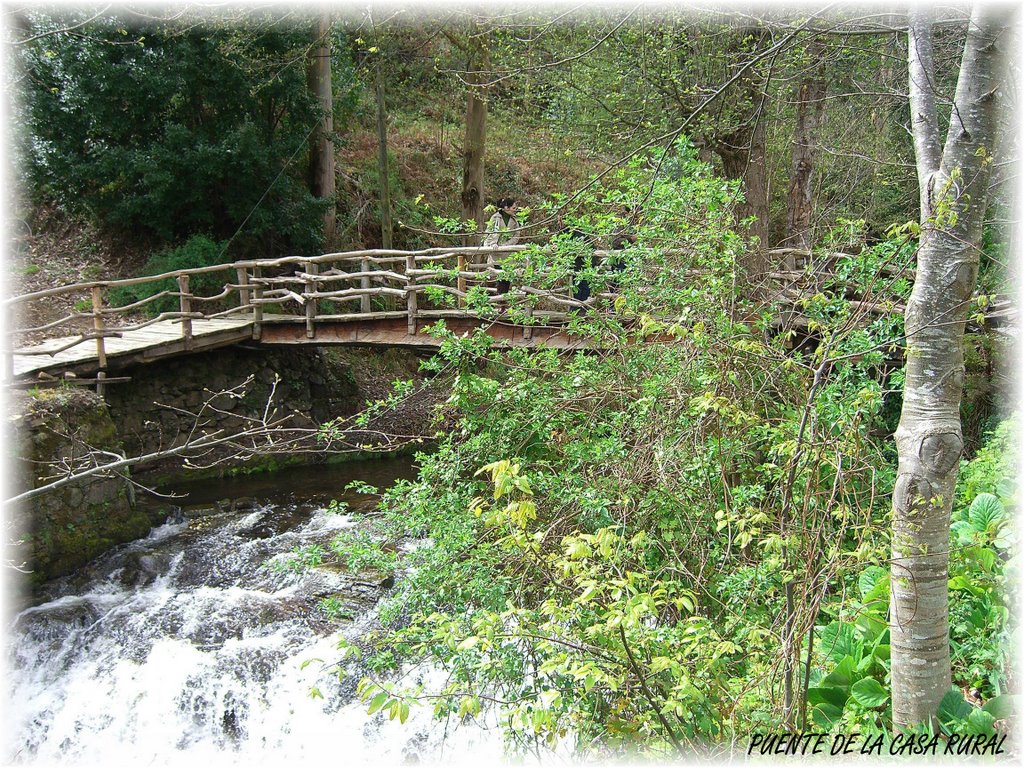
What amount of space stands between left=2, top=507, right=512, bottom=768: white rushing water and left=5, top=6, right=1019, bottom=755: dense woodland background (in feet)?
2.08

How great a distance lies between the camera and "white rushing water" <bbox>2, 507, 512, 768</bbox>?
6027mm

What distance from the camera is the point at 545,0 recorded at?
29.0 ft

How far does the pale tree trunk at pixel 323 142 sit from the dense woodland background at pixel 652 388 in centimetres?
79

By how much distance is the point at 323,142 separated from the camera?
15.0m

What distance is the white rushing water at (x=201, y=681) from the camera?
6027mm

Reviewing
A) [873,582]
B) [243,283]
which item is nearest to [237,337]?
Result: [243,283]

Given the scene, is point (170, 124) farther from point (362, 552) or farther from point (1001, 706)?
point (1001, 706)

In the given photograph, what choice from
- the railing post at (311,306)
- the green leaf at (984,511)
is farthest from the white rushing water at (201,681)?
the railing post at (311,306)

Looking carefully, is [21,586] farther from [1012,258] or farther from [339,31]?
[339,31]

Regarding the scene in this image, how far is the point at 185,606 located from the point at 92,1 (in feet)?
29.6

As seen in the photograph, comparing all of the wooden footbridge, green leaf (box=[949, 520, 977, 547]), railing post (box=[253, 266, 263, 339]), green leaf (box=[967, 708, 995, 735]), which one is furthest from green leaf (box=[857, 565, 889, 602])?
railing post (box=[253, 266, 263, 339])

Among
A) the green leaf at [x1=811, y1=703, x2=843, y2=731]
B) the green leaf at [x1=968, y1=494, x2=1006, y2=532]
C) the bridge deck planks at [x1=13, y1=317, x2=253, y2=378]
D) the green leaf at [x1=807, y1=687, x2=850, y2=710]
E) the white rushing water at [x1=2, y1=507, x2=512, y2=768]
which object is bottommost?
the white rushing water at [x1=2, y1=507, x2=512, y2=768]

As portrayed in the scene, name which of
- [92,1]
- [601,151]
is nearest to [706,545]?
[601,151]

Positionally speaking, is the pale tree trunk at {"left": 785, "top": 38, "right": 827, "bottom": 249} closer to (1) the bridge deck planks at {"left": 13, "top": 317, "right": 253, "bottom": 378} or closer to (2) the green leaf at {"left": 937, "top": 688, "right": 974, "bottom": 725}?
(1) the bridge deck planks at {"left": 13, "top": 317, "right": 253, "bottom": 378}
